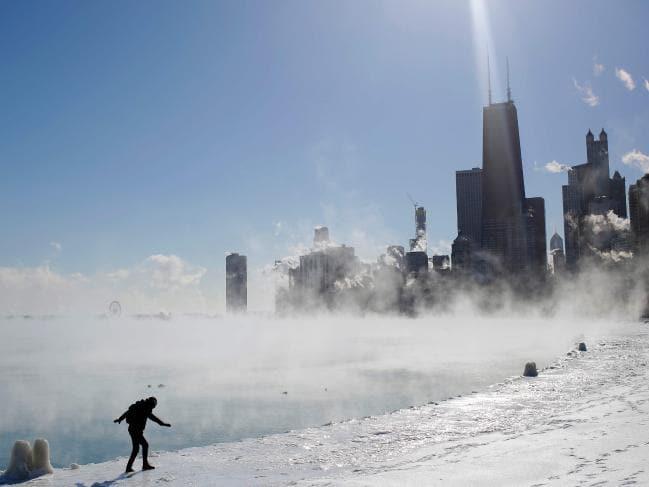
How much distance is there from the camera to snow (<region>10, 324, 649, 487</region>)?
15758 mm

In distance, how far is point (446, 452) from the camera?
61.2 feet

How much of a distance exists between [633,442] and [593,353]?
133ft

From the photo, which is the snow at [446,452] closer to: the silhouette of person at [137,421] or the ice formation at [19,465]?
the silhouette of person at [137,421]

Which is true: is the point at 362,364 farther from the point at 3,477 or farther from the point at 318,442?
the point at 3,477

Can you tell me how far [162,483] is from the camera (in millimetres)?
16453

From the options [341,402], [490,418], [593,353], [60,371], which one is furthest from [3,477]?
[60,371]

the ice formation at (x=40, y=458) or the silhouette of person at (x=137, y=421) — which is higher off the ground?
the silhouette of person at (x=137, y=421)

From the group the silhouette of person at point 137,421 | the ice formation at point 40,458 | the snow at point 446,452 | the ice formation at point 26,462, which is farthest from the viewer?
the ice formation at point 40,458

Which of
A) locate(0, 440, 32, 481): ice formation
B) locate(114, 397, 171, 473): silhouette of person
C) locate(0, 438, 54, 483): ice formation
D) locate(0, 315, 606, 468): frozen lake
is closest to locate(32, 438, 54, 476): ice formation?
locate(0, 438, 54, 483): ice formation

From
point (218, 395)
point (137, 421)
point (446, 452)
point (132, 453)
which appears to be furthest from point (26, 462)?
point (218, 395)

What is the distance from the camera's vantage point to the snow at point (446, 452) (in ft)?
51.7

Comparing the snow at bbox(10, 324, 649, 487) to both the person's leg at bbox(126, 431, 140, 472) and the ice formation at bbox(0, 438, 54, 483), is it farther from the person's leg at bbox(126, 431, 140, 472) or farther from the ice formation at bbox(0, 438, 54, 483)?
the ice formation at bbox(0, 438, 54, 483)

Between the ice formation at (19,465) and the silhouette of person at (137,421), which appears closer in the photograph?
the ice formation at (19,465)

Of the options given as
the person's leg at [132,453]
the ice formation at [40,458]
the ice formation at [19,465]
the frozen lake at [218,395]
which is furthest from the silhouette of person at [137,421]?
the frozen lake at [218,395]
